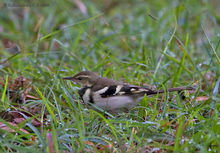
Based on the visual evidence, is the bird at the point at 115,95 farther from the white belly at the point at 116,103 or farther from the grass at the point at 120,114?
the grass at the point at 120,114

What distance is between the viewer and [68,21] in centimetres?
→ 1027

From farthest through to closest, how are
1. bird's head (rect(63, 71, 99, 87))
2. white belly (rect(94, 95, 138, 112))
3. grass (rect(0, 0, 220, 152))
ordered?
bird's head (rect(63, 71, 99, 87)), white belly (rect(94, 95, 138, 112)), grass (rect(0, 0, 220, 152))

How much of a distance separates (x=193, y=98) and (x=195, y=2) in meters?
5.20

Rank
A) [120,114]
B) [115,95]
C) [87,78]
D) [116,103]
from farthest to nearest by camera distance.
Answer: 1. [87,78]
2. [115,95]
3. [116,103]
4. [120,114]

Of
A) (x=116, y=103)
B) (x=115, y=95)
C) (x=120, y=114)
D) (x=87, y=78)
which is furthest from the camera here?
(x=87, y=78)

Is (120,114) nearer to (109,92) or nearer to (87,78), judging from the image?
(109,92)

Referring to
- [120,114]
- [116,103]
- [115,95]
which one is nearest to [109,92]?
[115,95]

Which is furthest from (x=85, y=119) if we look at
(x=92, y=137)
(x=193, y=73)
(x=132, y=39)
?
(x=132, y=39)

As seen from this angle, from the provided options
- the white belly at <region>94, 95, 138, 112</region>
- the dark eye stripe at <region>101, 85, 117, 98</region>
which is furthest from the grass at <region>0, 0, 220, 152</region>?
the dark eye stripe at <region>101, 85, 117, 98</region>

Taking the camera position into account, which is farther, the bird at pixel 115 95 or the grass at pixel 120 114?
the bird at pixel 115 95

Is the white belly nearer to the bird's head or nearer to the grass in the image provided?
the grass

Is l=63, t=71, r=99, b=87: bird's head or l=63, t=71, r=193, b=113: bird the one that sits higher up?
l=63, t=71, r=99, b=87: bird's head

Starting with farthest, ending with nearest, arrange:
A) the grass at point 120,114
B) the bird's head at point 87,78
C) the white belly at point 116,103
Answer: the bird's head at point 87,78 → the white belly at point 116,103 → the grass at point 120,114

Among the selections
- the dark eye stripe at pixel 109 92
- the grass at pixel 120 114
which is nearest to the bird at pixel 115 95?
the dark eye stripe at pixel 109 92
